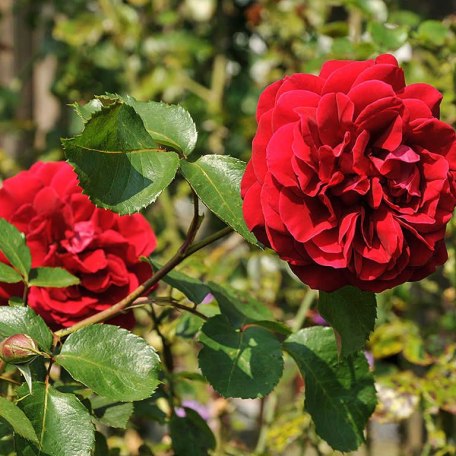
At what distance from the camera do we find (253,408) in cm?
363

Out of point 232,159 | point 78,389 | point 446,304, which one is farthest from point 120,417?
point 446,304

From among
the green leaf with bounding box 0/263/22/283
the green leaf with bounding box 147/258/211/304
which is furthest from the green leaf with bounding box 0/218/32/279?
the green leaf with bounding box 147/258/211/304

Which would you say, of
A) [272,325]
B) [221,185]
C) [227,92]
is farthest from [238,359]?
[227,92]

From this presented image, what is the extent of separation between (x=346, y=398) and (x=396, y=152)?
28cm

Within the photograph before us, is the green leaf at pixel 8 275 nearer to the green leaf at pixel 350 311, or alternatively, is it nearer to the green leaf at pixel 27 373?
the green leaf at pixel 27 373

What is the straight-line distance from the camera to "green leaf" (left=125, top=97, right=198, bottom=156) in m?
0.76

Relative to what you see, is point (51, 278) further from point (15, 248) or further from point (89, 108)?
point (89, 108)

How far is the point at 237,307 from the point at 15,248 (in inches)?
8.5

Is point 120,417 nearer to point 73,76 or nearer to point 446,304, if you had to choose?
point 446,304

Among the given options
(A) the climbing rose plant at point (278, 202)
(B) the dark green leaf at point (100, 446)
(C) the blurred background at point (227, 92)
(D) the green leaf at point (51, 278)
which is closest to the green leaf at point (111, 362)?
(A) the climbing rose plant at point (278, 202)

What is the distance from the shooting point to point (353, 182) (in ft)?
2.19

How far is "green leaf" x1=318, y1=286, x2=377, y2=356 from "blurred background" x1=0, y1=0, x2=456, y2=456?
670mm

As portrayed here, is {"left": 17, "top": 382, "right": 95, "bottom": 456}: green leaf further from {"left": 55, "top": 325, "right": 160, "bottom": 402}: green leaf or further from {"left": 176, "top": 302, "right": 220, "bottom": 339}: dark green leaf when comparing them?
{"left": 176, "top": 302, "right": 220, "bottom": 339}: dark green leaf

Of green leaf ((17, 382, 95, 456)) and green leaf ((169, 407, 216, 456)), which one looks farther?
green leaf ((169, 407, 216, 456))
